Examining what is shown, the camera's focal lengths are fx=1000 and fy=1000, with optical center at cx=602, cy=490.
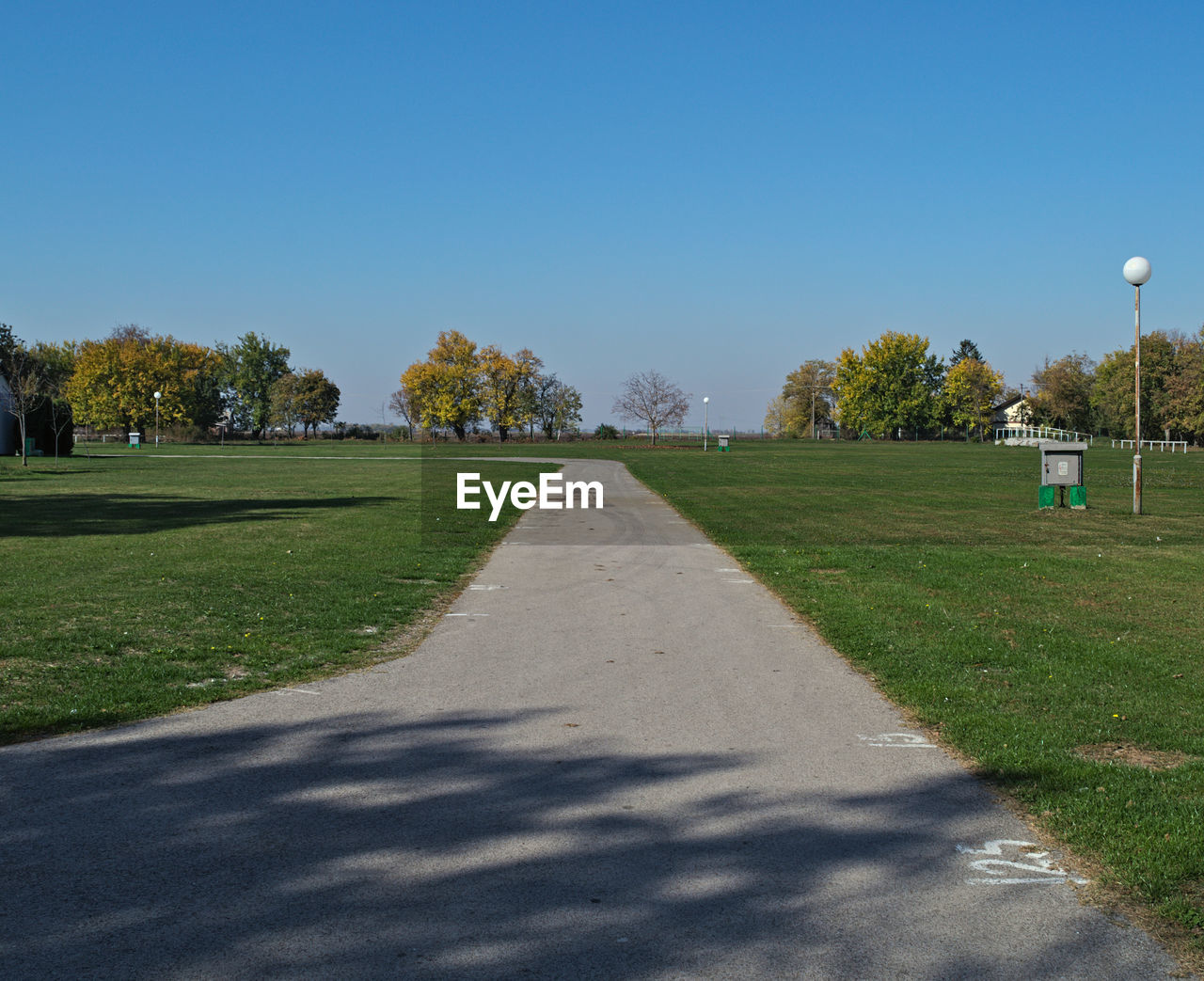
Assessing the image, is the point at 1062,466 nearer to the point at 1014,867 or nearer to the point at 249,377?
the point at 1014,867

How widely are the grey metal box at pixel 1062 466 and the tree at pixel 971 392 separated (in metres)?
102

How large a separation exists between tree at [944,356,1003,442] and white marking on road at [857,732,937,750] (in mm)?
120449

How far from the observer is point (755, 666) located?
25.7 ft

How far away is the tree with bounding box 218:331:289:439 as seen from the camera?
128 m

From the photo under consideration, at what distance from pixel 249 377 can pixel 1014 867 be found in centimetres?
13290

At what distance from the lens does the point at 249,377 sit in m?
128

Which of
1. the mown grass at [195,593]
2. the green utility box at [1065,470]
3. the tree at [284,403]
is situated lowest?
the mown grass at [195,593]

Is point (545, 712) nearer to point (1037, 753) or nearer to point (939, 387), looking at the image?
point (1037, 753)

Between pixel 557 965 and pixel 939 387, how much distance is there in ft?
409

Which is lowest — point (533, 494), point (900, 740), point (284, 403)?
point (900, 740)

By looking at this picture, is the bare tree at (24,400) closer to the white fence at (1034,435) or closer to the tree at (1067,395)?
the white fence at (1034,435)

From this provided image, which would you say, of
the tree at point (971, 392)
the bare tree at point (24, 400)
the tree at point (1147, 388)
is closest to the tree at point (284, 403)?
the bare tree at point (24, 400)

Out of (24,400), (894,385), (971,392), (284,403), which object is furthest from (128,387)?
(971,392)

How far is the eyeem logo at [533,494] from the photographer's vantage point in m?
24.4
